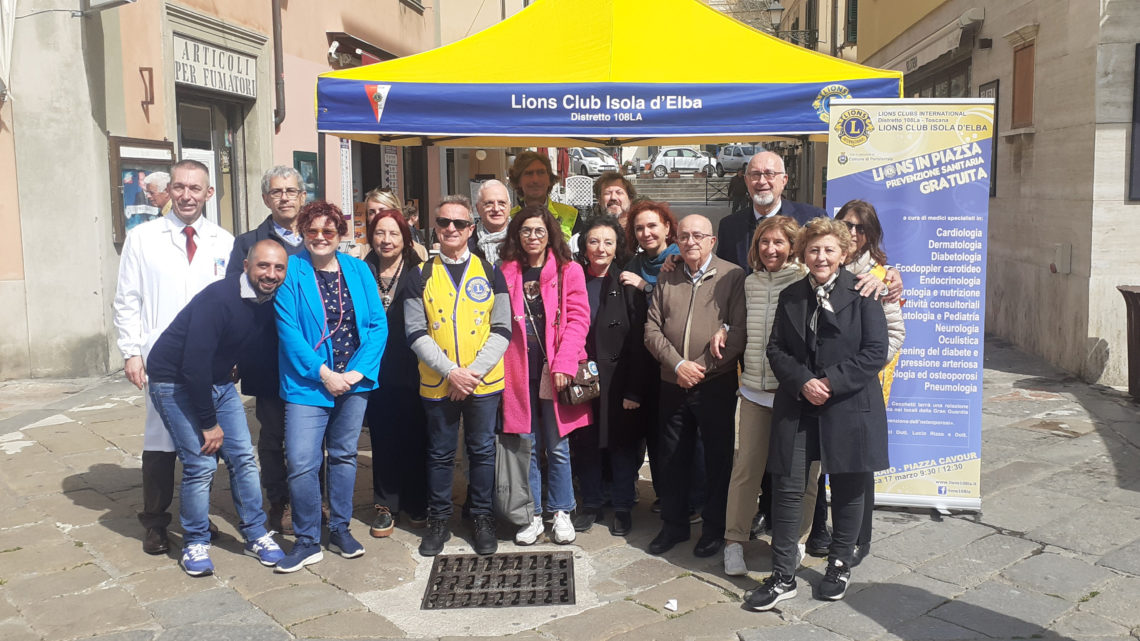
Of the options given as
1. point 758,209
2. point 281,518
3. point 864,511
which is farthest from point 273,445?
point 864,511

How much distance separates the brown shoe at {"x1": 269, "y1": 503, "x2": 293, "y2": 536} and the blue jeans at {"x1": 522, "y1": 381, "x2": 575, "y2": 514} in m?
1.24

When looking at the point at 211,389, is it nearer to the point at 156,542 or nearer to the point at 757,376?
the point at 156,542

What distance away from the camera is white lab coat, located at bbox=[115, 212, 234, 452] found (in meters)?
4.61

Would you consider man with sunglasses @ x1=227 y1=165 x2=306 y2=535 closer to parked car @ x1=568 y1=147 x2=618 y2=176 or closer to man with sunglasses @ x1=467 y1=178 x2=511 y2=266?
man with sunglasses @ x1=467 y1=178 x2=511 y2=266

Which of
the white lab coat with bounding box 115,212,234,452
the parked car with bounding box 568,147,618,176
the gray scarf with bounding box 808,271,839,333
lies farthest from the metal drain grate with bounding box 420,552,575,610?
the parked car with bounding box 568,147,618,176

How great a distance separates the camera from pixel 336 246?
15.2 feet

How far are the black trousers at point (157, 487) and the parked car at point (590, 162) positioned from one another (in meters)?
28.9

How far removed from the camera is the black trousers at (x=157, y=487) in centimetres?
476

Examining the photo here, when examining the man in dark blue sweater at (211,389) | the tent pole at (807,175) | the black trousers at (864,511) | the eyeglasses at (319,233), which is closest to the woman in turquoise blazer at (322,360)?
the eyeglasses at (319,233)

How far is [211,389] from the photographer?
4.39 m

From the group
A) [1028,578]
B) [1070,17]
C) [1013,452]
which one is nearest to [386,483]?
[1028,578]

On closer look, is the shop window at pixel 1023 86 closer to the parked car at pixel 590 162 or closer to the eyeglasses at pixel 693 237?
the eyeglasses at pixel 693 237

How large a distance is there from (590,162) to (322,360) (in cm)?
3308

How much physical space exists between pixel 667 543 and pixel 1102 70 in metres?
5.92
